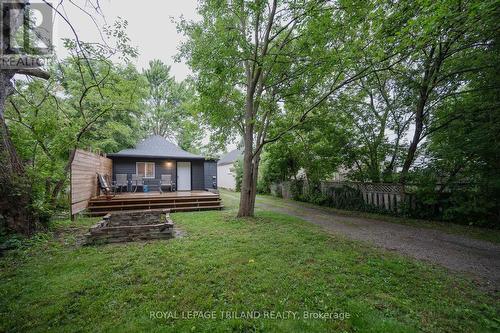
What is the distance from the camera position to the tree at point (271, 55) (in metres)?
5.29

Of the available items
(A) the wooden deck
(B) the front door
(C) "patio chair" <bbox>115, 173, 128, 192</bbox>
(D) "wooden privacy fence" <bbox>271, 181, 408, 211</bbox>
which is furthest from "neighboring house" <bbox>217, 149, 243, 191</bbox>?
(D) "wooden privacy fence" <bbox>271, 181, 408, 211</bbox>

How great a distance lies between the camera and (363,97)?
8.95 m

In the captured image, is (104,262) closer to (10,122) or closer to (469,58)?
(10,122)

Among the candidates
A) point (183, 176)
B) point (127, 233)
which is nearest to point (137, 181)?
point (183, 176)

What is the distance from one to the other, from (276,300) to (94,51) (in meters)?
6.03

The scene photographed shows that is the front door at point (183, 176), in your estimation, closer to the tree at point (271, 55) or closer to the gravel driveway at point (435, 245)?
the tree at point (271, 55)

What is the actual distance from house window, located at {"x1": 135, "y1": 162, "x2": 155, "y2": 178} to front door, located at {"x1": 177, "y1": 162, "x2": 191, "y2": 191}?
163cm

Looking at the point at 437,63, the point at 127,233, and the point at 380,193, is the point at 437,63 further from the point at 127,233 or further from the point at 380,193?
the point at 127,233

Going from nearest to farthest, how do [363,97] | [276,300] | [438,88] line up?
[276,300]
[438,88]
[363,97]

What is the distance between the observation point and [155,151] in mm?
13398

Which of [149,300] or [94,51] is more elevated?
[94,51]

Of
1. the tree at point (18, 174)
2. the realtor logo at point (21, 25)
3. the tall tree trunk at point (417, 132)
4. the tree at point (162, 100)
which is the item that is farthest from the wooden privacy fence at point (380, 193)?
the tree at point (162, 100)

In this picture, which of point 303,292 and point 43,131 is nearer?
point 303,292

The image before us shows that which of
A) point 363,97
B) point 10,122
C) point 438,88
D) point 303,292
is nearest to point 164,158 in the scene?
point 10,122
